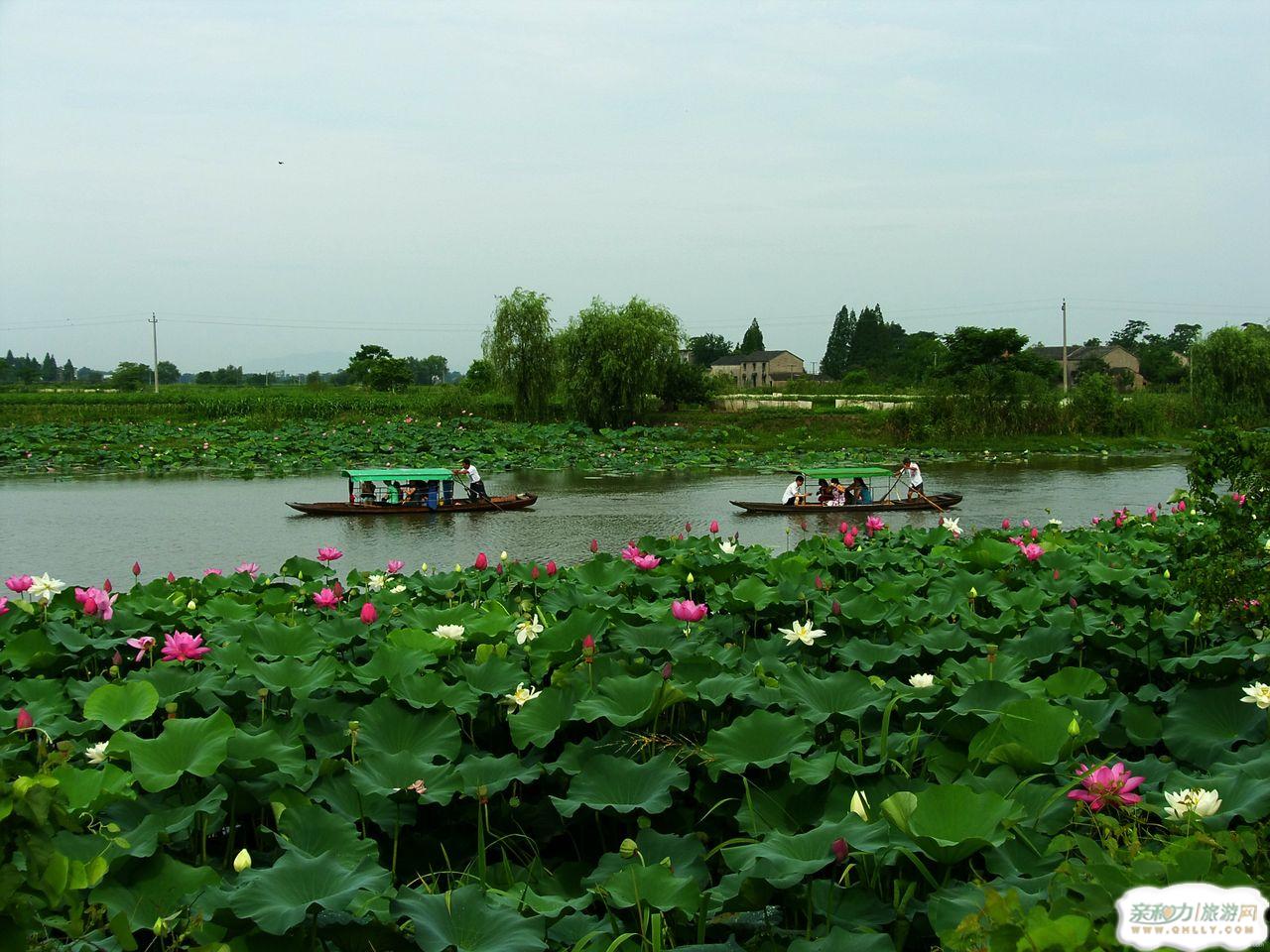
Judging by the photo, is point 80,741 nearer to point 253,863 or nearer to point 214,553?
point 253,863

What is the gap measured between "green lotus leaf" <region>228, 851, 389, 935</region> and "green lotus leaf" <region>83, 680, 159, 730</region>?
3.69 feet

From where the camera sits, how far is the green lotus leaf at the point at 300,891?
2055 millimetres

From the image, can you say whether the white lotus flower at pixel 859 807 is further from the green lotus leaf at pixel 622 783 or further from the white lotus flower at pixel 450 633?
the white lotus flower at pixel 450 633

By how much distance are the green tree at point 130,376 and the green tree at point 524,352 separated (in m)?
39.8

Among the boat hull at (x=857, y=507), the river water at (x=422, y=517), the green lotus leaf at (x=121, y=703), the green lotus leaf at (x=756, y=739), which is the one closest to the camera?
the green lotus leaf at (x=756, y=739)

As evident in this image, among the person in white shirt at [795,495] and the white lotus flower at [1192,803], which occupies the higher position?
the white lotus flower at [1192,803]

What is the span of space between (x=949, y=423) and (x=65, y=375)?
336 ft

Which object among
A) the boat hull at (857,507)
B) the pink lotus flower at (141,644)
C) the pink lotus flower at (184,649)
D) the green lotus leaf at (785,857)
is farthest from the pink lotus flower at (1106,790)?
the boat hull at (857,507)

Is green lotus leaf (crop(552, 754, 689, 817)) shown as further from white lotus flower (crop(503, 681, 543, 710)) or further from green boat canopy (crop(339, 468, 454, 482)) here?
green boat canopy (crop(339, 468, 454, 482))

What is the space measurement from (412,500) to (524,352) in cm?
1702

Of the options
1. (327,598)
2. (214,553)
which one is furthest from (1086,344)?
(327,598)

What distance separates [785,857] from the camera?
7.32 ft

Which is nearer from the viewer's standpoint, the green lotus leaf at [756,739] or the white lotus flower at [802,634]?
the green lotus leaf at [756,739]

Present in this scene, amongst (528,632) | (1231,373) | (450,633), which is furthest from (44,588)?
(1231,373)
